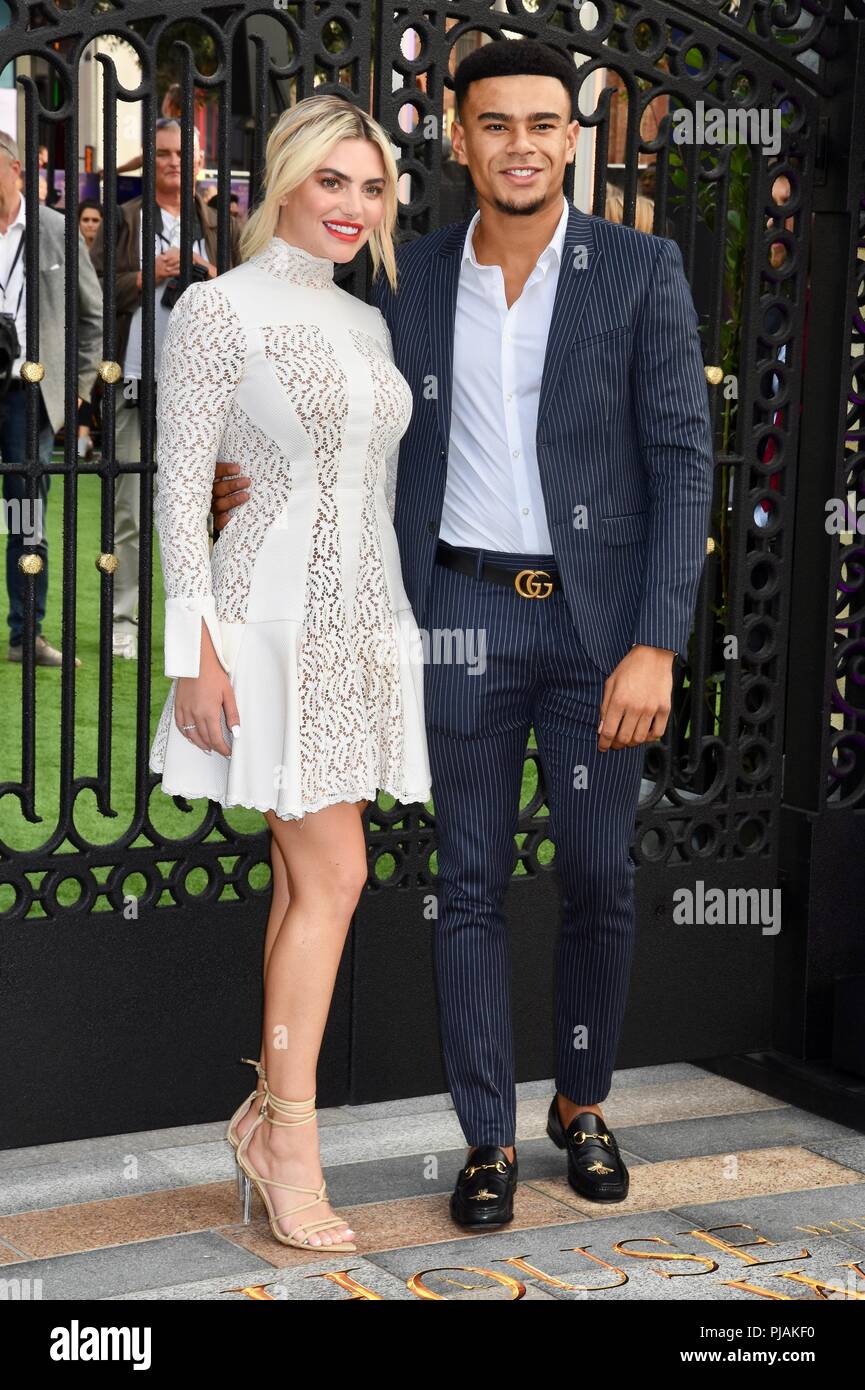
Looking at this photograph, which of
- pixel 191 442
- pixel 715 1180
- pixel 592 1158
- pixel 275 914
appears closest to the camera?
pixel 191 442

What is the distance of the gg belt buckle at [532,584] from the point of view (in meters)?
3.66

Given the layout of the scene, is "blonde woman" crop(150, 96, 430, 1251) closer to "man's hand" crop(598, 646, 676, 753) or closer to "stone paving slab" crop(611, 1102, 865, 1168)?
"man's hand" crop(598, 646, 676, 753)

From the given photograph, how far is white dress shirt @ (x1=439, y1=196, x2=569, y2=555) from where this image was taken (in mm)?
3658

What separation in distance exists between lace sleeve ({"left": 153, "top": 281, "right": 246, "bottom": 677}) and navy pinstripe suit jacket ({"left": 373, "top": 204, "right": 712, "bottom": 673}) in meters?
0.50

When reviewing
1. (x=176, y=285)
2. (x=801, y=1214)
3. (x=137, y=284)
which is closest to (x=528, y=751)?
(x=801, y=1214)

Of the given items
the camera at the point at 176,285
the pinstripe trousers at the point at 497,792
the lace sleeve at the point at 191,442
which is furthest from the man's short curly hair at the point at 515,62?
the pinstripe trousers at the point at 497,792

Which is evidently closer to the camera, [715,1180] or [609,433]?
[609,433]

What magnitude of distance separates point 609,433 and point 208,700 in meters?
0.97

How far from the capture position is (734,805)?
4.77 meters

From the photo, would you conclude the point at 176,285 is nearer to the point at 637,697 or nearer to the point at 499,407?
the point at 499,407

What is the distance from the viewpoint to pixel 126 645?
26.0 feet

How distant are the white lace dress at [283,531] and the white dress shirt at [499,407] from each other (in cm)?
18

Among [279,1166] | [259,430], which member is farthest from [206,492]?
[279,1166]

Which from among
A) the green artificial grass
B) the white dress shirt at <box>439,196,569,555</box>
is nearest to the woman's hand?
the white dress shirt at <box>439,196,569,555</box>
